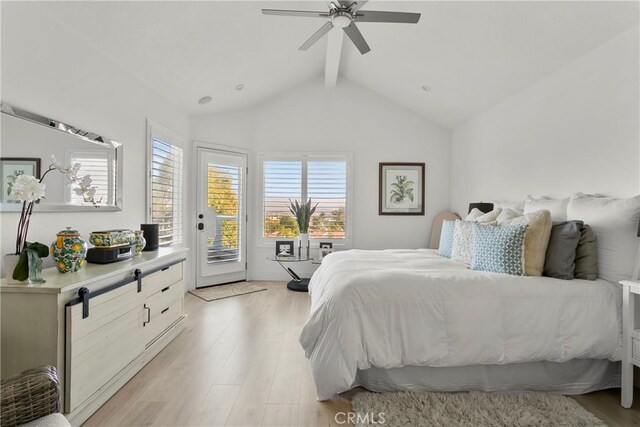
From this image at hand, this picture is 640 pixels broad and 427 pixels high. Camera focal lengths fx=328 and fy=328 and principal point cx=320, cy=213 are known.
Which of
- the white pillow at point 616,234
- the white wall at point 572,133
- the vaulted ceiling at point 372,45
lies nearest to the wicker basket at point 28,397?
the vaulted ceiling at point 372,45

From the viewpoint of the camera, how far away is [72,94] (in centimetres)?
234

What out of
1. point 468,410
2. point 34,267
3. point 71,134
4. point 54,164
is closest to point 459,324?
point 468,410

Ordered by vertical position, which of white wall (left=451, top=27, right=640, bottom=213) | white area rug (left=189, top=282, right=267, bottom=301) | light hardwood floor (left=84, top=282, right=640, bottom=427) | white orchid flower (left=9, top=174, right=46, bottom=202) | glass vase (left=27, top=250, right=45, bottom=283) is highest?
white wall (left=451, top=27, right=640, bottom=213)

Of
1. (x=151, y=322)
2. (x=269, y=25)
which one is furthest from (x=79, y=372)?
(x=269, y=25)

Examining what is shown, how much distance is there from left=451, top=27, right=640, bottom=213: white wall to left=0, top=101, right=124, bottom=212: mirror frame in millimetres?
3836

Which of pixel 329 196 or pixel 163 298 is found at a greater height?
pixel 329 196

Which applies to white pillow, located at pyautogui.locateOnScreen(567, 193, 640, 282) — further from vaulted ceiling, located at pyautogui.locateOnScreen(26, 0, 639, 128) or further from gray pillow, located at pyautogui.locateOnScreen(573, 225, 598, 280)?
vaulted ceiling, located at pyautogui.locateOnScreen(26, 0, 639, 128)

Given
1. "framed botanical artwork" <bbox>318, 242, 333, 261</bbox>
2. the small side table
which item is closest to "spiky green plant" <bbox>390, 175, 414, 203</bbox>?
"framed botanical artwork" <bbox>318, 242, 333, 261</bbox>

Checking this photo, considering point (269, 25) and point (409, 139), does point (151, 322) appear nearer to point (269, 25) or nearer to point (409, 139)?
point (269, 25)

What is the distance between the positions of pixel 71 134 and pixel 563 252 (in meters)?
3.40

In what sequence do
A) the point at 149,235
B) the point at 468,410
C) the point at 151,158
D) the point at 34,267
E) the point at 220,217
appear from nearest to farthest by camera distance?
the point at 34,267 < the point at 468,410 < the point at 149,235 < the point at 151,158 < the point at 220,217

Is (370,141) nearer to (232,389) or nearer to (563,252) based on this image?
(563,252)

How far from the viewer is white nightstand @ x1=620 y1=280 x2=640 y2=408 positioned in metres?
1.83

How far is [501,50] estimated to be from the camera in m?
2.91
